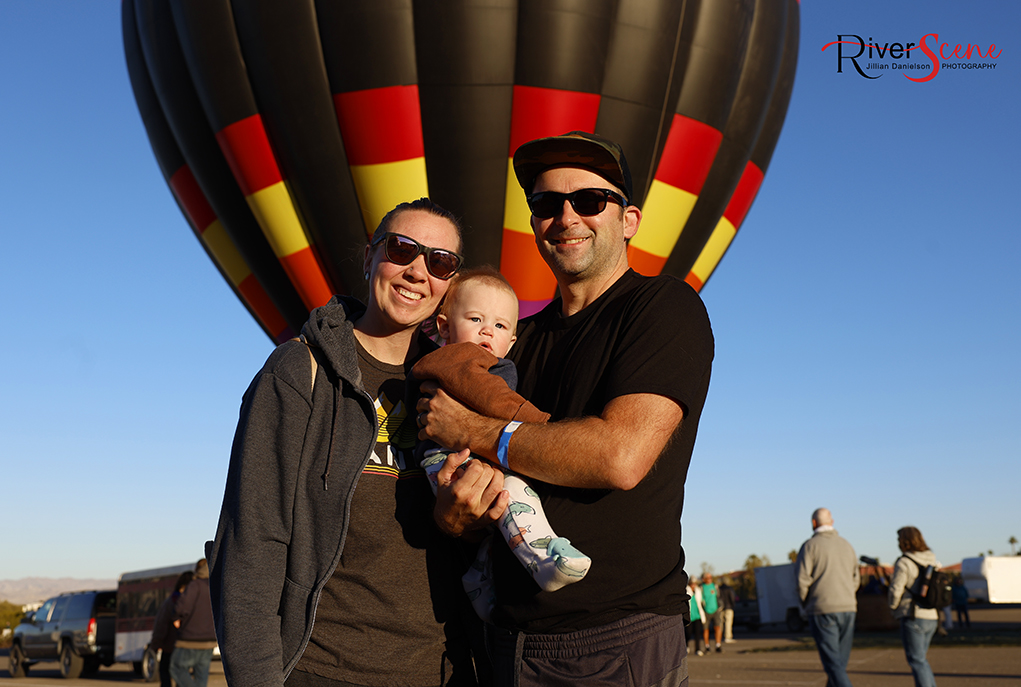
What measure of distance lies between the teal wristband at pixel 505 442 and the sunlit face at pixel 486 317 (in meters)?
0.64

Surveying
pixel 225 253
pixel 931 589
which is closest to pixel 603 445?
pixel 931 589

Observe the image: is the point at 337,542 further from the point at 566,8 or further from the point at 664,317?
the point at 566,8

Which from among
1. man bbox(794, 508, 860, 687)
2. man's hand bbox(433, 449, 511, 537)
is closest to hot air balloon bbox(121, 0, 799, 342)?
man bbox(794, 508, 860, 687)

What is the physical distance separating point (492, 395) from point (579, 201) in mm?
657

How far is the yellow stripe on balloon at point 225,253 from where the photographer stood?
9750mm

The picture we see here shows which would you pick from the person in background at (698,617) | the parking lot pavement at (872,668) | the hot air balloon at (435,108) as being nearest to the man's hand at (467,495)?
the hot air balloon at (435,108)

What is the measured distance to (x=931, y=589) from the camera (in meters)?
6.49

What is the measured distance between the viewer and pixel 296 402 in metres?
2.20

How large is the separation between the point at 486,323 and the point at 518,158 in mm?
522

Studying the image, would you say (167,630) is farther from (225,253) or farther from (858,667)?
(858,667)

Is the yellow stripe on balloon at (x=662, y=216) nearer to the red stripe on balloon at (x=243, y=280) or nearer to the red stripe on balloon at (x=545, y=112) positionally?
the red stripe on balloon at (x=545, y=112)

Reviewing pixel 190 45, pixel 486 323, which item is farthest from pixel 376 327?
pixel 190 45

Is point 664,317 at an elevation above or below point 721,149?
below

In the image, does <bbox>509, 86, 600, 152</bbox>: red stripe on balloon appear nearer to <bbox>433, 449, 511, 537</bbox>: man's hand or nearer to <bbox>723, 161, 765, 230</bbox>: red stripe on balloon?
<bbox>723, 161, 765, 230</bbox>: red stripe on balloon
